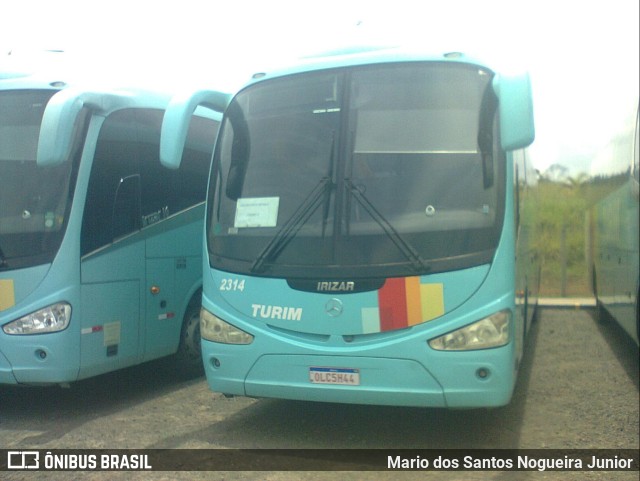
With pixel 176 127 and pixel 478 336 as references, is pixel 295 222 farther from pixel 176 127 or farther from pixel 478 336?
pixel 478 336

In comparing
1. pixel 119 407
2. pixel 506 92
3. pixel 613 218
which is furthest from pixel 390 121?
pixel 613 218

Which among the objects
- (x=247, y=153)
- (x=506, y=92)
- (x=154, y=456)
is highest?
(x=506, y=92)

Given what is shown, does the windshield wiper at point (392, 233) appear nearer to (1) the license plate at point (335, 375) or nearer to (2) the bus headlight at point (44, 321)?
(1) the license plate at point (335, 375)

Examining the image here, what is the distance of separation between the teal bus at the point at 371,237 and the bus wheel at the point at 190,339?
7.97 ft

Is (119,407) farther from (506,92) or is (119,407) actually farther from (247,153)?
(506,92)

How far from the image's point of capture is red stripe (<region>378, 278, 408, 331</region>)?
18.9ft

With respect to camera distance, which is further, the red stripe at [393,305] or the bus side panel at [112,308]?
the bus side panel at [112,308]

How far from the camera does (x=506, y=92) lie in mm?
5688

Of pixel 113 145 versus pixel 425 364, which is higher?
pixel 113 145

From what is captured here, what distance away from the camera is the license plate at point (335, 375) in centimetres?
588

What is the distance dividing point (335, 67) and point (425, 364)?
2528 millimetres

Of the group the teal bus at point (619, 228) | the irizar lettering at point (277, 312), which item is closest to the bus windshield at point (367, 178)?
the irizar lettering at point (277, 312)

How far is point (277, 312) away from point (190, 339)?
3.15m

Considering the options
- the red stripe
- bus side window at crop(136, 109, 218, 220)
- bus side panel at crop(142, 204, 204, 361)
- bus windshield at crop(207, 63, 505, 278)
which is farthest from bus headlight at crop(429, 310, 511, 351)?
bus side window at crop(136, 109, 218, 220)
